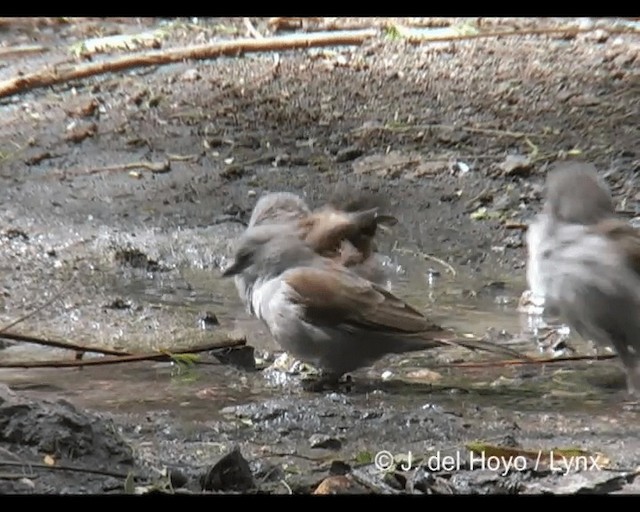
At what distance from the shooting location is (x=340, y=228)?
189cm

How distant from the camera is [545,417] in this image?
1820mm

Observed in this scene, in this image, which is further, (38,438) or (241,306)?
(241,306)

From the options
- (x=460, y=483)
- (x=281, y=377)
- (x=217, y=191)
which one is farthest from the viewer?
(x=217, y=191)

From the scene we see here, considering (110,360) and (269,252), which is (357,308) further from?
(110,360)

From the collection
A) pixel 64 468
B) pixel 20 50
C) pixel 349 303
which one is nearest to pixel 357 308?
pixel 349 303

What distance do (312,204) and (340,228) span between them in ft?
0.19

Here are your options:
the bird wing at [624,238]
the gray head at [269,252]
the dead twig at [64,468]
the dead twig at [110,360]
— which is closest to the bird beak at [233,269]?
the gray head at [269,252]

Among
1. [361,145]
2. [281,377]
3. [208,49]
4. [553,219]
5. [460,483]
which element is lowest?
[460,483]

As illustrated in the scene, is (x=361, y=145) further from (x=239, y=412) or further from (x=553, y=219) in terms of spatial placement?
(x=239, y=412)

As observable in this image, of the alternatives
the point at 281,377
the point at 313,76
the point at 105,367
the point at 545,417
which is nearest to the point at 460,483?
the point at 545,417

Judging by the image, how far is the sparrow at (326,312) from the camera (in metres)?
1.90

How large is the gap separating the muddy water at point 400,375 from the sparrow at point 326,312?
22mm

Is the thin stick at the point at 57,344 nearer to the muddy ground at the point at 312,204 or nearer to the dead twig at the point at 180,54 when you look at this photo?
the muddy ground at the point at 312,204

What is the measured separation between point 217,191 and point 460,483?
0.51 metres
